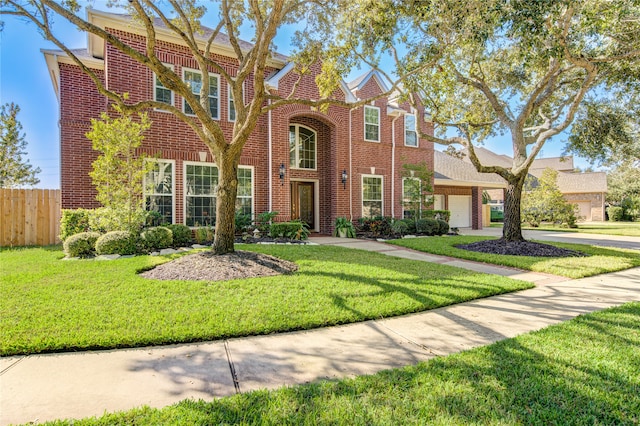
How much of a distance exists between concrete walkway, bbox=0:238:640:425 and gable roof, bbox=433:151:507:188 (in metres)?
15.1

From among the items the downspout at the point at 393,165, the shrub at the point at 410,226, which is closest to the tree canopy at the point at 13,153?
the downspout at the point at 393,165

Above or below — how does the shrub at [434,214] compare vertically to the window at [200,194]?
below

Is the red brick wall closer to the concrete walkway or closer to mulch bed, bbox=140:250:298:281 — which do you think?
mulch bed, bbox=140:250:298:281

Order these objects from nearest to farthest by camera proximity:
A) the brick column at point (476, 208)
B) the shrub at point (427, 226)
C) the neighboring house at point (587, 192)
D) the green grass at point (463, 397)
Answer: the green grass at point (463, 397)
the shrub at point (427, 226)
the brick column at point (476, 208)
the neighboring house at point (587, 192)

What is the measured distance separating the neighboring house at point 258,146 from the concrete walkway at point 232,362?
24.3 feet

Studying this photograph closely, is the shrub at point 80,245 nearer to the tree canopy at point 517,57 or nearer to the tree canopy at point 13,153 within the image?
the tree canopy at point 517,57

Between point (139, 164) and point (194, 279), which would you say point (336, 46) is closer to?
point (139, 164)

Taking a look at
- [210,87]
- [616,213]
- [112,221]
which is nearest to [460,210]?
[210,87]

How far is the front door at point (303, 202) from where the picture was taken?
14.0 meters

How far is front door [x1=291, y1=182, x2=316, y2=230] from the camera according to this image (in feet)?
45.9

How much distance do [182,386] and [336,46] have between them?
8.26 meters

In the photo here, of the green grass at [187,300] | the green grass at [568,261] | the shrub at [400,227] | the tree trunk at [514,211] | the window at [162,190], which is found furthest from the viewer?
the shrub at [400,227]

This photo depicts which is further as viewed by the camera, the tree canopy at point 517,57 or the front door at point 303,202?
the front door at point 303,202

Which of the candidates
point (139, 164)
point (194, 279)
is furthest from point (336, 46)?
point (194, 279)
